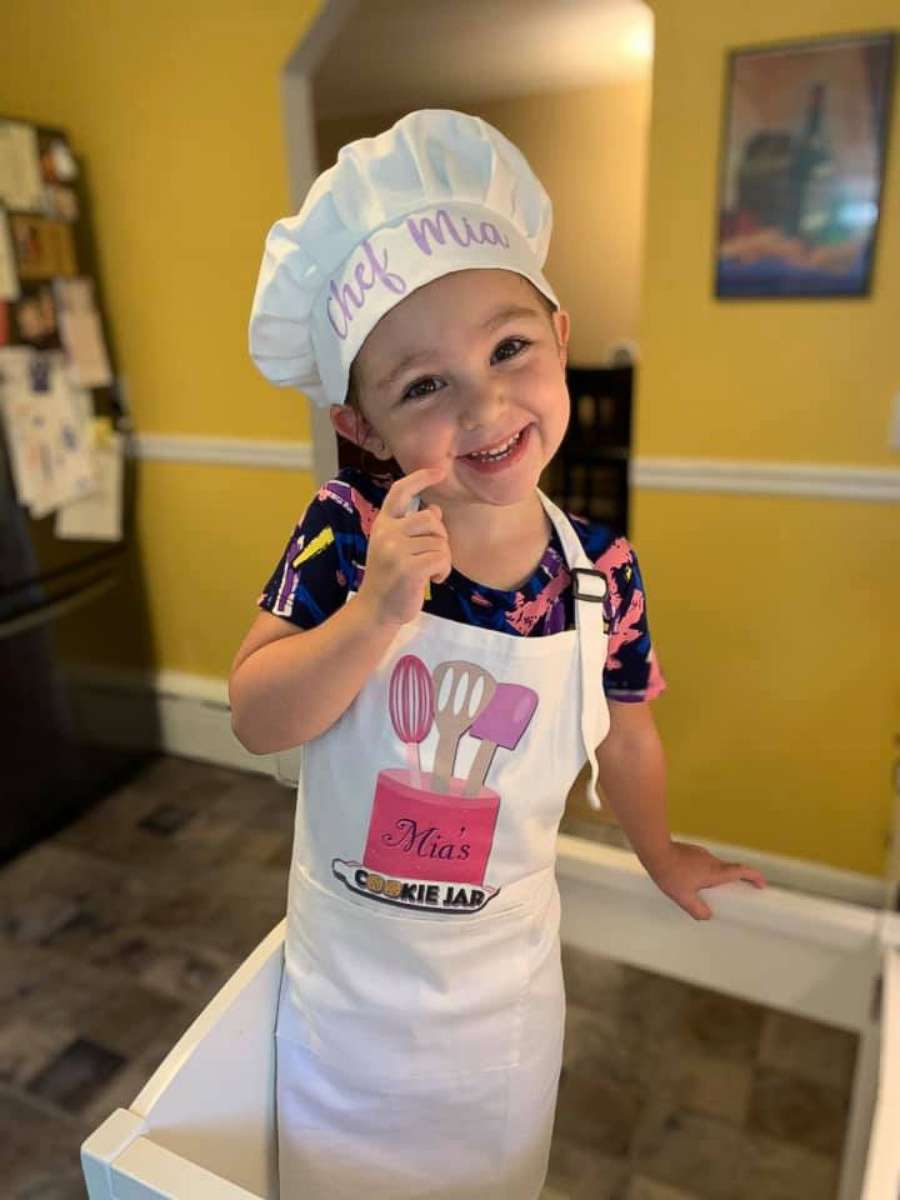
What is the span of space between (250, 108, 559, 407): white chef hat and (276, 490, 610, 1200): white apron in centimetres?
18

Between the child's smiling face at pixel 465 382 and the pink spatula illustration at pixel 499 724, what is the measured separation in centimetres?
12

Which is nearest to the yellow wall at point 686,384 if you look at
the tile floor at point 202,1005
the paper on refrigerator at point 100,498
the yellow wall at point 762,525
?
the yellow wall at point 762,525

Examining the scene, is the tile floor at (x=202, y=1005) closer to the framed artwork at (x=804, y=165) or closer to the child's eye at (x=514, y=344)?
the child's eye at (x=514, y=344)

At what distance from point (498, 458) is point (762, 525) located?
3.33ft

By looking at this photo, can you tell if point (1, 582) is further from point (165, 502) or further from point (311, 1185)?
point (311, 1185)

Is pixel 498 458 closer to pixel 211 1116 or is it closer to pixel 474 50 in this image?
pixel 211 1116

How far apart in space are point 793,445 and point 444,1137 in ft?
3.55

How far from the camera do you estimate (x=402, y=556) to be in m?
0.45

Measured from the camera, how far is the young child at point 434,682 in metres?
0.49

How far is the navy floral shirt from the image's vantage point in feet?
1.79

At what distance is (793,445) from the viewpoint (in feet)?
4.42

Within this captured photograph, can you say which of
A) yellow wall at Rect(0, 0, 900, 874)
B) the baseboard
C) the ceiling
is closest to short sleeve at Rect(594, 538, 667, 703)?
yellow wall at Rect(0, 0, 900, 874)

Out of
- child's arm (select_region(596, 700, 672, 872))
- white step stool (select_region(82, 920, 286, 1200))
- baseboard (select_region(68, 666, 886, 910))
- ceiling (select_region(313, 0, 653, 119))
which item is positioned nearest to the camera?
white step stool (select_region(82, 920, 286, 1200))

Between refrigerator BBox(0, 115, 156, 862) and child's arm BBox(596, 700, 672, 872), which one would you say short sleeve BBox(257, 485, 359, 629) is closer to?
child's arm BBox(596, 700, 672, 872)
